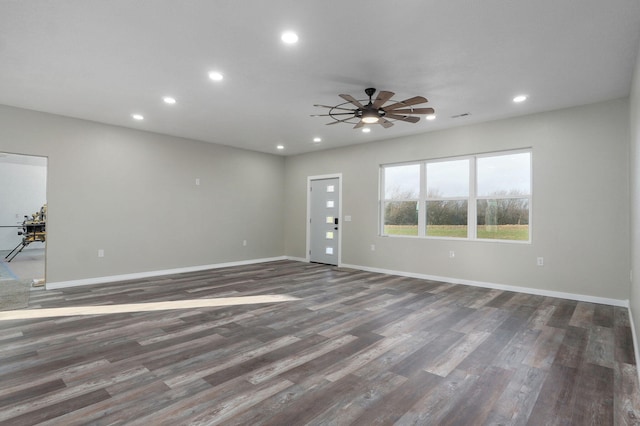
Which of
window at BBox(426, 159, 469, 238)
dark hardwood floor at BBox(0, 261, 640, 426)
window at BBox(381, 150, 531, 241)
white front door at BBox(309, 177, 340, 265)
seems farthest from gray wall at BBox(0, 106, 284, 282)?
window at BBox(426, 159, 469, 238)

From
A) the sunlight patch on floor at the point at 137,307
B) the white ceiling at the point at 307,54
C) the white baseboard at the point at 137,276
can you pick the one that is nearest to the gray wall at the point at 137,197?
the white baseboard at the point at 137,276

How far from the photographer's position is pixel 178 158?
6.59 m

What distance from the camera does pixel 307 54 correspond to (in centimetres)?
322

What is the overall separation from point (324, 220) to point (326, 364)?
210 inches

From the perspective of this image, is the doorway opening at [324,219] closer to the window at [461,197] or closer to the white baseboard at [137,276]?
the window at [461,197]

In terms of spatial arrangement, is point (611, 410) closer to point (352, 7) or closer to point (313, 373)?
point (313, 373)

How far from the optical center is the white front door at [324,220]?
7609 millimetres

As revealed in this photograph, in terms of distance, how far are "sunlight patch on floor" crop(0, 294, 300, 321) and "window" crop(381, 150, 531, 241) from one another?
3.03m

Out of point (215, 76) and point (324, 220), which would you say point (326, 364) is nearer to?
point (215, 76)

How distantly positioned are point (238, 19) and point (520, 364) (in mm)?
3535

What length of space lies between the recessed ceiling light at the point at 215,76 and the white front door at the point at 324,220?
163 inches

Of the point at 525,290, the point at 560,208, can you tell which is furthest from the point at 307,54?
the point at 525,290

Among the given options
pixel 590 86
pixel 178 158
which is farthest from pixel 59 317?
pixel 590 86

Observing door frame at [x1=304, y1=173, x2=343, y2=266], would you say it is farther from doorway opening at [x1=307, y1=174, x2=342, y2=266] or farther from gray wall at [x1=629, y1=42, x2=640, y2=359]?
gray wall at [x1=629, y1=42, x2=640, y2=359]
